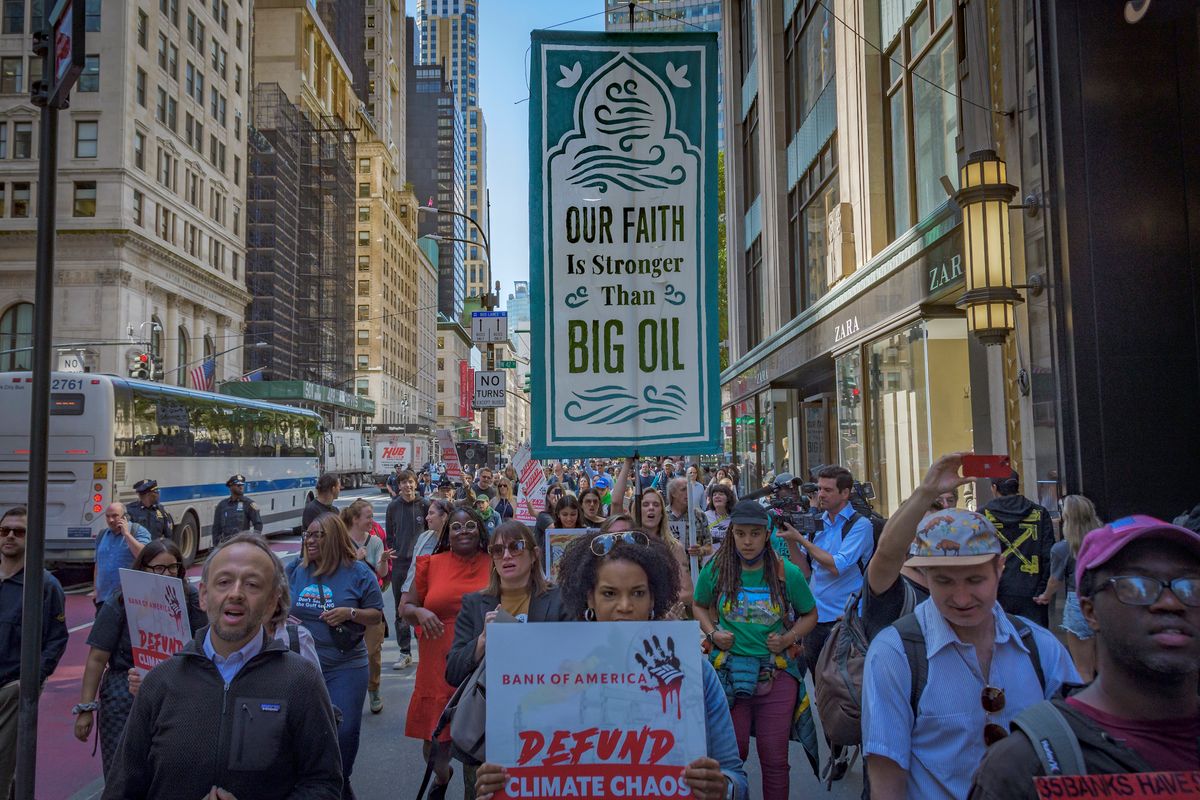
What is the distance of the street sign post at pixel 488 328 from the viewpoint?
21.1 m

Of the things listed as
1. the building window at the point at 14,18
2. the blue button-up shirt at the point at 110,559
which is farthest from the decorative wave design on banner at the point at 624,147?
the building window at the point at 14,18

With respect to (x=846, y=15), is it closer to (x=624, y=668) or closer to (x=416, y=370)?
(x=624, y=668)

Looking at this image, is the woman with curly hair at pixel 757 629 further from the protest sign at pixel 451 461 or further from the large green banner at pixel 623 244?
the protest sign at pixel 451 461

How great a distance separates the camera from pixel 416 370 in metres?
121

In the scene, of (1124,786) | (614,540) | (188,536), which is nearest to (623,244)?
(614,540)

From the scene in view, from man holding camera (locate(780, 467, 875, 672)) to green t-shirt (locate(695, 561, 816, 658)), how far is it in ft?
3.83

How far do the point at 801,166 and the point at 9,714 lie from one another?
821 inches

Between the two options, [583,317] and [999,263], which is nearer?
[583,317]

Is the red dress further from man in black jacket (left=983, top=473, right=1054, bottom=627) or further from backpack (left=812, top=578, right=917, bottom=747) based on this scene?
man in black jacket (left=983, top=473, right=1054, bottom=627)

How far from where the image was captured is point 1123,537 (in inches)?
79.1

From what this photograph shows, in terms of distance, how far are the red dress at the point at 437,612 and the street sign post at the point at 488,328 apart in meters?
15.1

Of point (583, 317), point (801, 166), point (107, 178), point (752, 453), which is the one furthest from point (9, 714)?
point (107, 178)

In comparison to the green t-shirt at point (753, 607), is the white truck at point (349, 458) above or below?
above

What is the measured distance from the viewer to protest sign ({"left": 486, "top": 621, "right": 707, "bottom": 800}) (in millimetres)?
2629
